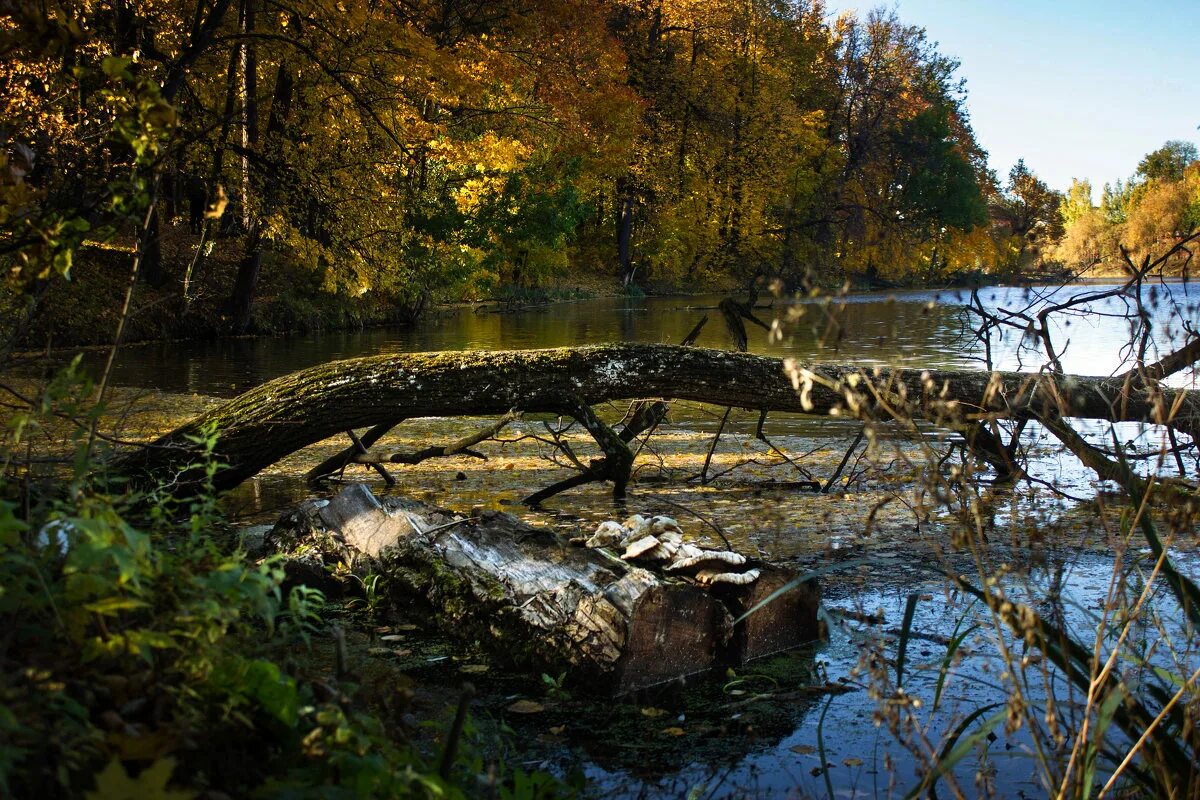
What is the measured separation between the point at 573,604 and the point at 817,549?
257 cm

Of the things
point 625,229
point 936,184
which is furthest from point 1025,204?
point 625,229

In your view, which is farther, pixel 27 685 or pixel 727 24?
pixel 727 24

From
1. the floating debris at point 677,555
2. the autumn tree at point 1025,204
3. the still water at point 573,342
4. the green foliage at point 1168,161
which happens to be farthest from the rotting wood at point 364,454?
the green foliage at point 1168,161

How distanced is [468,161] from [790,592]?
73.2 ft

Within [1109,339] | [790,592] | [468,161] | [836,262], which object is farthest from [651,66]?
[790,592]

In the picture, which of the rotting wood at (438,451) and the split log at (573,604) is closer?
the split log at (573,604)

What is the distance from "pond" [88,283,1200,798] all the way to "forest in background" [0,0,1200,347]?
4.58ft

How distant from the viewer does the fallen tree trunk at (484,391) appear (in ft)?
22.0

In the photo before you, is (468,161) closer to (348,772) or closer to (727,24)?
(727,24)

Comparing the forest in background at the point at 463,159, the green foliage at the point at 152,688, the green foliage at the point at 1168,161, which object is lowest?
the green foliage at the point at 152,688

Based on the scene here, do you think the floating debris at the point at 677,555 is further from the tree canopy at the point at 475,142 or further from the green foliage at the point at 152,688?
the green foliage at the point at 152,688

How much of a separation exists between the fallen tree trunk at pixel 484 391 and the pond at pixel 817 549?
0.45 m

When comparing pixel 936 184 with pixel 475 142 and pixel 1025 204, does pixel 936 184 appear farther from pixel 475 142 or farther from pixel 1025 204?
pixel 475 142

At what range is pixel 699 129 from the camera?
43406mm
